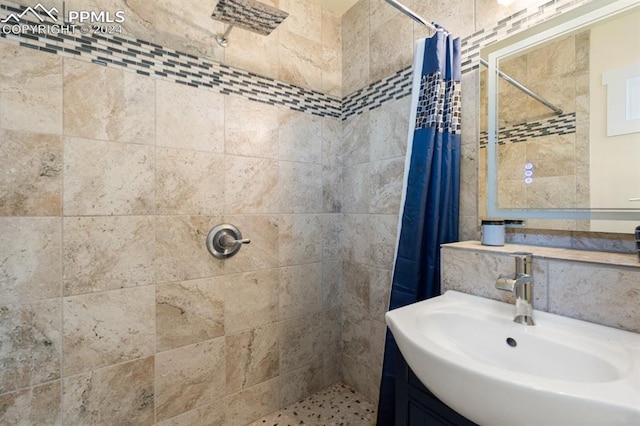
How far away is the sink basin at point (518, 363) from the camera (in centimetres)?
51

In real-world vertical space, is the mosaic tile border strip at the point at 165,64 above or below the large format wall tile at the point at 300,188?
above

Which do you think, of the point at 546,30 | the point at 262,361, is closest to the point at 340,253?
the point at 262,361

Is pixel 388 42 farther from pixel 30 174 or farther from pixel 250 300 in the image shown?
pixel 30 174

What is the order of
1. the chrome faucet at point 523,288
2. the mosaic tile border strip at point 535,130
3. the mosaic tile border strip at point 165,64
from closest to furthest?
the chrome faucet at point 523,288
the mosaic tile border strip at point 535,130
the mosaic tile border strip at point 165,64

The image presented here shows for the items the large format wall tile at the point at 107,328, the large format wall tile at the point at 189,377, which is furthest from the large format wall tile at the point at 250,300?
the large format wall tile at the point at 107,328

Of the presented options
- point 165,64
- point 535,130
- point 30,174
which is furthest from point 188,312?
point 535,130

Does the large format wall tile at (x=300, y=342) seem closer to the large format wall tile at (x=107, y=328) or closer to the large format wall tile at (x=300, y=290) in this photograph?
the large format wall tile at (x=300, y=290)

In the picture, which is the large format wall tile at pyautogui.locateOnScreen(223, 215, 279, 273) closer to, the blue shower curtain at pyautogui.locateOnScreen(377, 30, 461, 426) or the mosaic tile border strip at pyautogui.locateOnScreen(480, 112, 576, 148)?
the blue shower curtain at pyautogui.locateOnScreen(377, 30, 461, 426)

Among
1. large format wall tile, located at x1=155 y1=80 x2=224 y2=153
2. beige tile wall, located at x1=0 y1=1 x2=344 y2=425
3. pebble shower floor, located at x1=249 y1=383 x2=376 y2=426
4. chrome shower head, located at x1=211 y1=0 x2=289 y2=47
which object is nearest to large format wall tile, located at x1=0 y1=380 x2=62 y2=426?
beige tile wall, located at x1=0 y1=1 x2=344 y2=425

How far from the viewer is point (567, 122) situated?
1.00 meters

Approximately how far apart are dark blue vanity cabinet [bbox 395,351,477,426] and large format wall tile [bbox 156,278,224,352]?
97cm

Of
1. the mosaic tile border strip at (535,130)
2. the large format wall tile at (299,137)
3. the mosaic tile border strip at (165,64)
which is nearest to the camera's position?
the mosaic tile border strip at (535,130)

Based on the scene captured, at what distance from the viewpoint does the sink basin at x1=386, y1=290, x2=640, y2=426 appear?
0.51 meters

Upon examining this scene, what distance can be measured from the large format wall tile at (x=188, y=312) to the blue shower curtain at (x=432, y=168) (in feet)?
3.06
